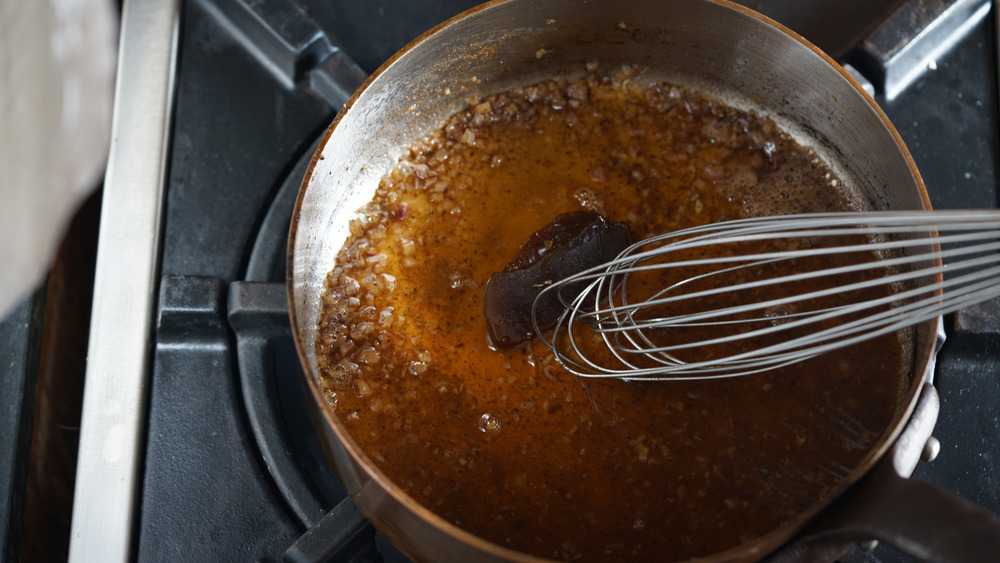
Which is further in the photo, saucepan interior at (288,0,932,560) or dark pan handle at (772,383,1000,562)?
saucepan interior at (288,0,932,560)

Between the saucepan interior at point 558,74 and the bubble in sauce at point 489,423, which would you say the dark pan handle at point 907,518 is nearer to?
the saucepan interior at point 558,74

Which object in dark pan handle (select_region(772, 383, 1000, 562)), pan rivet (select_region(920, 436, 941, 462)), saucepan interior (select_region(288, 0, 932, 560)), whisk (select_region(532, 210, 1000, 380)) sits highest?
saucepan interior (select_region(288, 0, 932, 560))

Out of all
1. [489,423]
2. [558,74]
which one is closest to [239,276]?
[489,423]

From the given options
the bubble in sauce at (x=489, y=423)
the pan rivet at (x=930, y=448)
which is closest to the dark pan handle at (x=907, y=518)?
the pan rivet at (x=930, y=448)

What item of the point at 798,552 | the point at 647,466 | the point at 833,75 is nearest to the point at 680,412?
the point at 647,466

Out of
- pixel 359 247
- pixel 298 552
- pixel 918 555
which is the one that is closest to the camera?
pixel 918 555

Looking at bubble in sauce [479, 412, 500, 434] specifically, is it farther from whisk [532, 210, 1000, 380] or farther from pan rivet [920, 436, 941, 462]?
pan rivet [920, 436, 941, 462]

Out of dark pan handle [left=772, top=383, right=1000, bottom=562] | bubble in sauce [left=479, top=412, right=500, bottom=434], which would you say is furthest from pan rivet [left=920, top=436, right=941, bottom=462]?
bubble in sauce [left=479, top=412, right=500, bottom=434]

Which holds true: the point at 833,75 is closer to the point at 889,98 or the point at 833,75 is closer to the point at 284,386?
the point at 889,98
